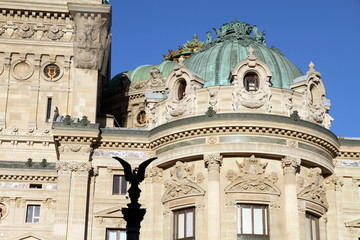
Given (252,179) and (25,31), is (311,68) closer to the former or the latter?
(252,179)

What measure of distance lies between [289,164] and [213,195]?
4602mm

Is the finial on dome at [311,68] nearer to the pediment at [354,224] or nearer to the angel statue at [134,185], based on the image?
the pediment at [354,224]

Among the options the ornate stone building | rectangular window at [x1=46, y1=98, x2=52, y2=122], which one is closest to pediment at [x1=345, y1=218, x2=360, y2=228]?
the ornate stone building

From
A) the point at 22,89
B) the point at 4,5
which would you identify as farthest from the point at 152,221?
the point at 4,5

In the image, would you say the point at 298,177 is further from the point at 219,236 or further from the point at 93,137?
the point at 93,137

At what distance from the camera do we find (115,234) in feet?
136

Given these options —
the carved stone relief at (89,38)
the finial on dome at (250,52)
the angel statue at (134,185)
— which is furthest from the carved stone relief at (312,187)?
the angel statue at (134,185)

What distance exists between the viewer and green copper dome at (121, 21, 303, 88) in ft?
145

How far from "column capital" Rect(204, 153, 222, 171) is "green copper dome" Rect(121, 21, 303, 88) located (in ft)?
17.1

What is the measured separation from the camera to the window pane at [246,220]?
130ft


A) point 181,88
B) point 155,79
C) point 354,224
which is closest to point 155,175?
point 181,88

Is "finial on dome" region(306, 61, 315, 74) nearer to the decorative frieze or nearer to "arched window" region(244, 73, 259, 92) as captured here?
"arched window" region(244, 73, 259, 92)

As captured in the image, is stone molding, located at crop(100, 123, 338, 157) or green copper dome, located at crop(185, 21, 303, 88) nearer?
stone molding, located at crop(100, 123, 338, 157)

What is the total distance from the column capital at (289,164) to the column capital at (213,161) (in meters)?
3.57
